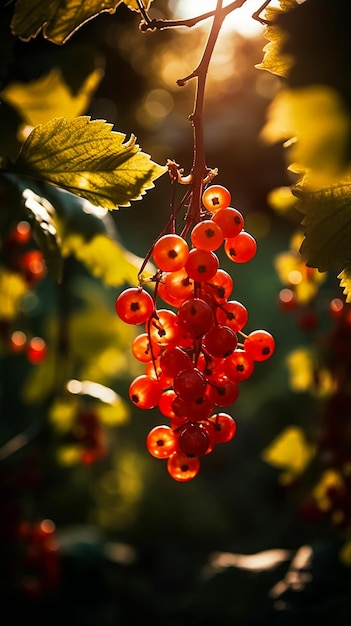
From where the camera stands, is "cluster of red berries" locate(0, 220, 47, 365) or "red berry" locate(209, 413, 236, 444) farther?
"cluster of red berries" locate(0, 220, 47, 365)

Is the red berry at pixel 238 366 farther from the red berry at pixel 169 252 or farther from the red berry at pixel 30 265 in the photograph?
the red berry at pixel 30 265

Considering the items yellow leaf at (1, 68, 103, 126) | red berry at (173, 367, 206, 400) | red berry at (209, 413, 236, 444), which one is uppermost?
yellow leaf at (1, 68, 103, 126)

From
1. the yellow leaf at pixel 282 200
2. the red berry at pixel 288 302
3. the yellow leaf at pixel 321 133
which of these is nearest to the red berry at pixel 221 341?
the yellow leaf at pixel 321 133

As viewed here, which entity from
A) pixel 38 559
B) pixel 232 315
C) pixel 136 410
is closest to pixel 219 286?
pixel 232 315

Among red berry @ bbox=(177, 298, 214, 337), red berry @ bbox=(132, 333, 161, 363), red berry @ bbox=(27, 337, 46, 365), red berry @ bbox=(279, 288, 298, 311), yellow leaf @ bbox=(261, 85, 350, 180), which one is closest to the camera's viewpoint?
yellow leaf @ bbox=(261, 85, 350, 180)

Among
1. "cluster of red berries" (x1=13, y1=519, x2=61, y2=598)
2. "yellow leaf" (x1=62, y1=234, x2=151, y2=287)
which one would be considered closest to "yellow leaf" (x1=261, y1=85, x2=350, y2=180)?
"yellow leaf" (x1=62, y1=234, x2=151, y2=287)

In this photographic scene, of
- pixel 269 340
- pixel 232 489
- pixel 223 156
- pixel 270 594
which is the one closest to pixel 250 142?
pixel 223 156

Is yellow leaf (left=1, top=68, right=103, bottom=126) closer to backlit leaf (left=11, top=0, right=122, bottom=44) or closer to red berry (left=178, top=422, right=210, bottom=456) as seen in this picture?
backlit leaf (left=11, top=0, right=122, bottom=44)

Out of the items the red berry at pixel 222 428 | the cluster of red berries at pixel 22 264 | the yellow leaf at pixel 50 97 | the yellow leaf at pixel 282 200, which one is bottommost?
the red berry at pixel 222 428
